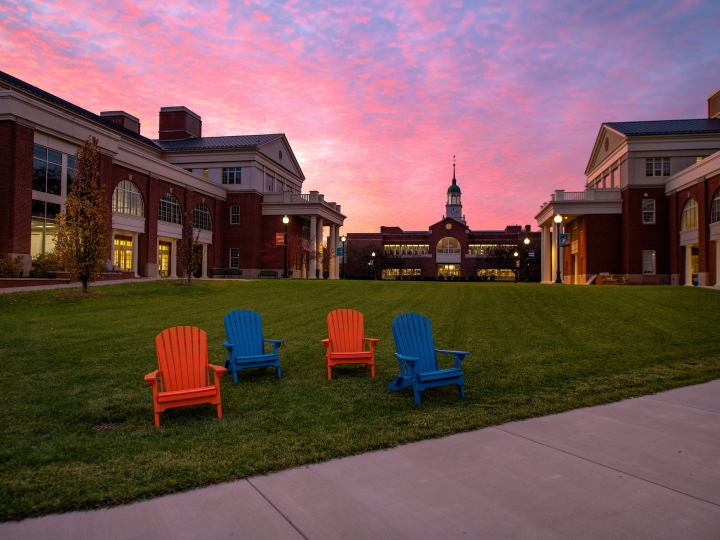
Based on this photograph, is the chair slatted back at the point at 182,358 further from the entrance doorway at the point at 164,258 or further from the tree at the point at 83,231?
the entrance doorway at the point at 164,258

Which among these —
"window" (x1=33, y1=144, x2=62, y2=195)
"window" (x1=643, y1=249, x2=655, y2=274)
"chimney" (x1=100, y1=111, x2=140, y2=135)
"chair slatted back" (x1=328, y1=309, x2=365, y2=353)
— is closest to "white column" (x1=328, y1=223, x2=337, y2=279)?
"chimney" (x1=100, y1=111, x2=140, y2=135)

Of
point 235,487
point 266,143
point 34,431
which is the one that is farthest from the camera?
point 266,143

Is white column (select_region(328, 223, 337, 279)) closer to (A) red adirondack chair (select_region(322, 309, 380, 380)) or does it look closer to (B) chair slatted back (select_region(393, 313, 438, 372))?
(A) red adirondack chair (select_region(322, 309, 380, 380))

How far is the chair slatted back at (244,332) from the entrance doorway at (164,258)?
34158 mm

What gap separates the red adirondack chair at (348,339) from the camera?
812 centimetres

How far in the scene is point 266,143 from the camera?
4938 centimetres

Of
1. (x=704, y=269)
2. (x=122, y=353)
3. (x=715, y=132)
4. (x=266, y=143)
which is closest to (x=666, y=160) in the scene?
(x=715, y=132)

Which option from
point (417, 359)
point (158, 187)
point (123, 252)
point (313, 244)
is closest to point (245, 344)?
point (417, 359)

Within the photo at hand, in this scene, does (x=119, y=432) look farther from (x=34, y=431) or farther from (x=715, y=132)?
(x=715, y=132)

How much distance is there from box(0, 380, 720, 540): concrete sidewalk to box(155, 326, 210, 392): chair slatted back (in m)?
2.47

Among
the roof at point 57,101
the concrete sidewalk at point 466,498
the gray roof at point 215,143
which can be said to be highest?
the gray roof at point 215,143

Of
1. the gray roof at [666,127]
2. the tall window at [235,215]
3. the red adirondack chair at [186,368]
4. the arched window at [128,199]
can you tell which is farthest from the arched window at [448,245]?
the red adirondack chair at [186,368]

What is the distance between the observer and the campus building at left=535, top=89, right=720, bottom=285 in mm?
36500

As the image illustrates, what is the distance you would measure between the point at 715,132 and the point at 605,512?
46.5 meters
